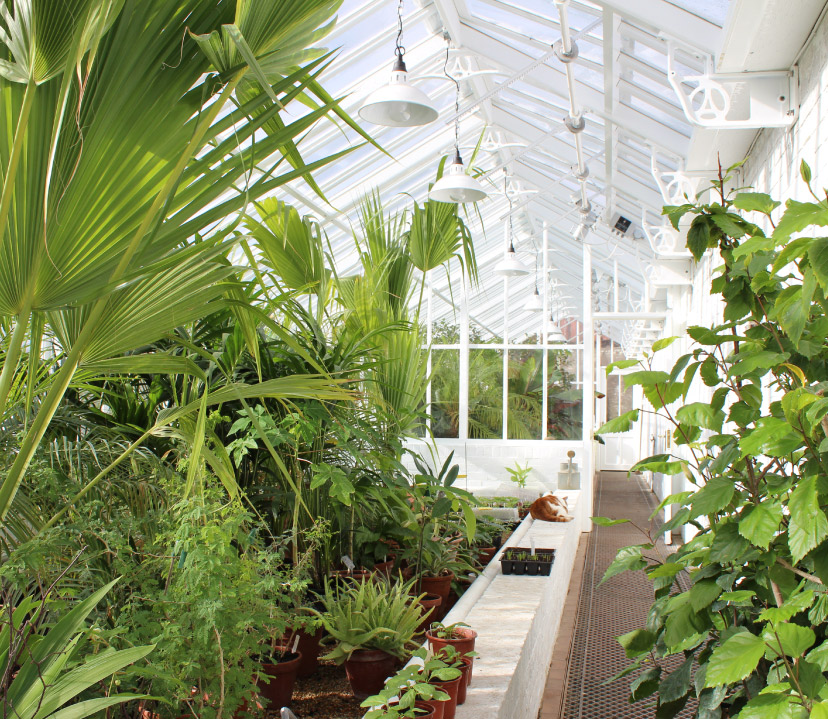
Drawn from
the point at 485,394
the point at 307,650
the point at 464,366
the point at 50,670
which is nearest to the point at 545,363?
the point at 485,394

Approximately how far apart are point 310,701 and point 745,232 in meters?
2.18

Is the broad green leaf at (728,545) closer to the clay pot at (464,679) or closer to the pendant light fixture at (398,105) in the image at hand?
the clay pot at (464,679)

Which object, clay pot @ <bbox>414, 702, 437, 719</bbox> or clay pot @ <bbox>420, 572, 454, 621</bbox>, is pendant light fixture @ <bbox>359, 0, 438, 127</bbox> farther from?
clay pot @ <bbox>420, 572, 454, 621</bbox>

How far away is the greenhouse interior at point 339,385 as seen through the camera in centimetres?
104

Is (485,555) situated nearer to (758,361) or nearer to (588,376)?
(758,361)

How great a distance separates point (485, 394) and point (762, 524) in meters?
7.96

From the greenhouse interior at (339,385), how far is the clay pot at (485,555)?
0.02 m

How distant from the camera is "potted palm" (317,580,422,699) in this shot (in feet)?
8.60

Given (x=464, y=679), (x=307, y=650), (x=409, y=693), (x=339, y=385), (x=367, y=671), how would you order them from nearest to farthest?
(x=409, y=693) → (x=464, y=679) → (x=367, y=671) → (x=339, y=385) → (x=307, y=650)

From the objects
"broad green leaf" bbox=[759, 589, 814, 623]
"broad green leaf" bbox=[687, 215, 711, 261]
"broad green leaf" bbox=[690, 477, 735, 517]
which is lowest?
"broad green leaf" bbox=[759, 589, 814, 623]

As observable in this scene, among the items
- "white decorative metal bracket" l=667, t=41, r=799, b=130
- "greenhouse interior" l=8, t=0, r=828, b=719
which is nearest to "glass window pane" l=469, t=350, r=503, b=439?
"greenhouse interior" l=8, t=0, r=828, b=719

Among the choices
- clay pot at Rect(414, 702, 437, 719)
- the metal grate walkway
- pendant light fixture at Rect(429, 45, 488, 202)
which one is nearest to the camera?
clay pot at Rect(414, 702, 437, 719)

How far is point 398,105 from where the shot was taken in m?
3.04

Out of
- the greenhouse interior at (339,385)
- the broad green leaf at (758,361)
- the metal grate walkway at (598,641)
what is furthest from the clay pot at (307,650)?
the broad green leaf at (758,361)
